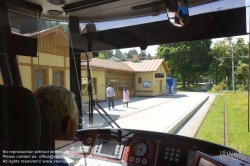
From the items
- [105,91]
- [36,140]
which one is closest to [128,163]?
[105,91]

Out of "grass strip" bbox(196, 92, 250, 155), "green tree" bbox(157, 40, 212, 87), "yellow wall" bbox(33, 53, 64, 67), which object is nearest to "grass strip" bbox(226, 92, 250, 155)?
"grass strip" bbox(196, 92, 250, 155)

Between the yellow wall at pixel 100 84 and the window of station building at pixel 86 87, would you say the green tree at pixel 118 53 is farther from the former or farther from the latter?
the window of station building at pixel 86 87

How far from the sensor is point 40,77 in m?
1.59

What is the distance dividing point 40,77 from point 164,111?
3.56 ft

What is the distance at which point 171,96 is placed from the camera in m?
1.74

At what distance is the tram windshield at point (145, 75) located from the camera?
4.64 feet

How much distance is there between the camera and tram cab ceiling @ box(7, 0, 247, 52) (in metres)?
1.61

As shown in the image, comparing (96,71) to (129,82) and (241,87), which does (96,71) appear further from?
(241,87)

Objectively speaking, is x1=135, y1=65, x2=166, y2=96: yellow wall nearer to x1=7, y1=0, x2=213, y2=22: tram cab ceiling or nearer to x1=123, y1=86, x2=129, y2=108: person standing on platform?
x1=123, y1=86, x2=129, y2=108: person standing on platform

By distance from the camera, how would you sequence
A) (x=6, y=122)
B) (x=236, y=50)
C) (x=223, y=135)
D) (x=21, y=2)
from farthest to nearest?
(x=21, y=2) < (x=223, y=135) < (x=236, y=50) < (x=6, y=122)

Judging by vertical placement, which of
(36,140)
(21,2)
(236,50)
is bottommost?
(36,140)

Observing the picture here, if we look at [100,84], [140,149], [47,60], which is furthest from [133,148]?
[47,60]

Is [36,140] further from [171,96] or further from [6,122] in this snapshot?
[171,96]

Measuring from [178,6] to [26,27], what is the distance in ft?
4.04
